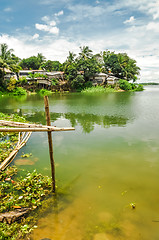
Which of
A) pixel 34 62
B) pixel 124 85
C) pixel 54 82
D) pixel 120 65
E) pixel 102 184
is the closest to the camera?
pixel 102 184

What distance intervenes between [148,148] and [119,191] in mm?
4599

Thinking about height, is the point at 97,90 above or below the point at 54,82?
below

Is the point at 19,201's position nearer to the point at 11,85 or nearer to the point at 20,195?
the point at 20,195

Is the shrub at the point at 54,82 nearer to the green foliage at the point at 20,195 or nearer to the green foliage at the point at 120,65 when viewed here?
the green foliage at the point at 120,65

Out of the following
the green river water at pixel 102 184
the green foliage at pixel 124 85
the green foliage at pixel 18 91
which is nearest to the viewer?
the green river water at pixel 102 184

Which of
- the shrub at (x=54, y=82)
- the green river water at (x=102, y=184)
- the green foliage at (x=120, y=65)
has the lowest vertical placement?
the green river water at (x=102, y=184)

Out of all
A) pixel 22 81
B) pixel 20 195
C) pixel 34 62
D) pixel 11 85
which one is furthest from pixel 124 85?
pixel 20 195

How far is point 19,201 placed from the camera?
5.07 metres

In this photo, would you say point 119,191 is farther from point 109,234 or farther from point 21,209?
point 21,209

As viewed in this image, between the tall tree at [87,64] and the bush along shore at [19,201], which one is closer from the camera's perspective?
the bush along shore at [19,201]

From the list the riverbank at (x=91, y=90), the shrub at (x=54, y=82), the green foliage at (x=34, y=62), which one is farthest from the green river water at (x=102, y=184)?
the green foliage at (x=34, y=62)

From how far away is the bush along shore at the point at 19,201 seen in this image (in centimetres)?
394

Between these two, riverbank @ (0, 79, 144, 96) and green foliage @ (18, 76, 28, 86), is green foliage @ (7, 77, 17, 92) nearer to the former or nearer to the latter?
riverbank @ (0, 79, 144, 96)

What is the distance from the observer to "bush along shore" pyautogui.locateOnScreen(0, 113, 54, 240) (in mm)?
3943
